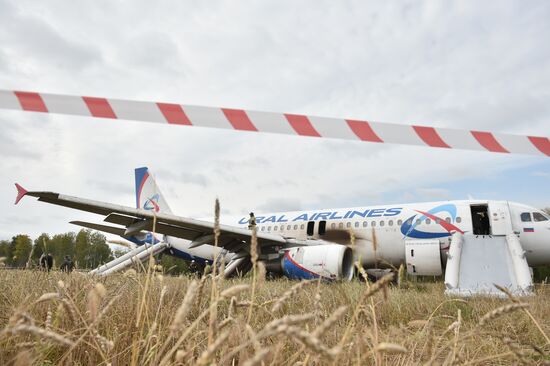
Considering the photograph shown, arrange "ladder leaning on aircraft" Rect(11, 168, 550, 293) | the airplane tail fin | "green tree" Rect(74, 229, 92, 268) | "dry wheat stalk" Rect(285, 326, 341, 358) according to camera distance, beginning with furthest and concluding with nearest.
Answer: the airplane tail fin < "ladder leaning on aircraft" Rect(11, 168, 550, 293) < "green tree" Rect(74, 229, 92, 268) < "dry wheat stalk" Rect(285, 326, 341, 358)

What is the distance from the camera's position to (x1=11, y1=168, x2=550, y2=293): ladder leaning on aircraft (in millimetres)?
8570

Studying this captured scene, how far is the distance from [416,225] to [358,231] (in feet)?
5.50

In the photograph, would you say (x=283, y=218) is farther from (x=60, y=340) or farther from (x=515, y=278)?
(x=60, y=340)

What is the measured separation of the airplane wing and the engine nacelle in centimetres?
131

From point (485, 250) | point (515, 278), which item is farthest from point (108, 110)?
point (485, 250)

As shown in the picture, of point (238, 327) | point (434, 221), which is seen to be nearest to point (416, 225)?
point (434, 221)

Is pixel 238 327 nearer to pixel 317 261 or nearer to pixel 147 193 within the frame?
pixel 317 261

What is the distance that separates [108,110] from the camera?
8.85 ft

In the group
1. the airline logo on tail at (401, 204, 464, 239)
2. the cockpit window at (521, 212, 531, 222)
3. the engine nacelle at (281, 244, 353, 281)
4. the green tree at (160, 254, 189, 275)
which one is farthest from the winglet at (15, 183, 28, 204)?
the cockpit window at (521, 212, 531, 222)

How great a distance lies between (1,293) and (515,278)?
853 centimetres

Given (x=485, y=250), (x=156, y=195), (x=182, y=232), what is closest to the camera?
(x=485, y=250)

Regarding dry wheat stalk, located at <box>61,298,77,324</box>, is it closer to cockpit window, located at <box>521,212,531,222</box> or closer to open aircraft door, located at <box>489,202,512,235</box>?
open aircraft door, located at <box>489,202,512,235</box>

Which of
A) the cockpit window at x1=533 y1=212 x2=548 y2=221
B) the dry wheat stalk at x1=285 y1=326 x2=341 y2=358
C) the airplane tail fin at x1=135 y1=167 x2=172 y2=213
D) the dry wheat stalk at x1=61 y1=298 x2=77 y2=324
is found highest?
the airplane tail fin at x1=135 y1=167 x2=172 y2=213

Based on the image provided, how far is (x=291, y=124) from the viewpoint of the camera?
2.82 m
